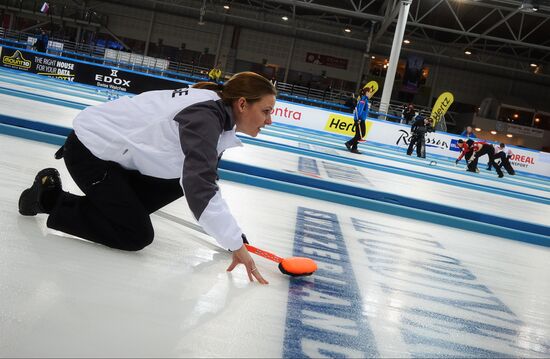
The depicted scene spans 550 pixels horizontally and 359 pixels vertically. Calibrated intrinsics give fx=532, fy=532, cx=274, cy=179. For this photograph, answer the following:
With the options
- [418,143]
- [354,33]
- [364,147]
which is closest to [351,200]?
[364,147]

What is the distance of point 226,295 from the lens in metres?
1.60

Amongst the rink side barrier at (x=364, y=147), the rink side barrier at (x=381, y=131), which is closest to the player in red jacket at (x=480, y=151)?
the rink side barrier at (x=364, y=147)

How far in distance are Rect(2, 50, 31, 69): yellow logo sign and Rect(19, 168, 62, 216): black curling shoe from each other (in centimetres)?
1483

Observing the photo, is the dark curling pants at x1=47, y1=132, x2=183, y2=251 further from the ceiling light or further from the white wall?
the white wall

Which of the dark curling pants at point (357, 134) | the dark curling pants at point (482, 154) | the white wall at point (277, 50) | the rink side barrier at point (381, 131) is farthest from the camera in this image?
the white wall at point (277, 50)

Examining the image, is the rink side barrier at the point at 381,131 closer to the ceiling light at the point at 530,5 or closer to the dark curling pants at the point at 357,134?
the ceiling light at the point at 530,5

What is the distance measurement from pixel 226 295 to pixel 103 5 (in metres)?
30.3

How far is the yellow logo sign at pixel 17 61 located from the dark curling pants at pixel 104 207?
49.2ft

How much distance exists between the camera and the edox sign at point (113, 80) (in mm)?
14188

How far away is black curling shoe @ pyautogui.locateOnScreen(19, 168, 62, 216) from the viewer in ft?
6.45

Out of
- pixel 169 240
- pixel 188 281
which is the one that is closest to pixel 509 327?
pixel 188 281

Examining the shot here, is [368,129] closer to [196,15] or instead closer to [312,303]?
[312,303]

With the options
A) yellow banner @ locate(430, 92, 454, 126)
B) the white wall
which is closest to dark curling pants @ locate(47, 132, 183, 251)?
yellow banner @ locate(430, 92, 454, 126)

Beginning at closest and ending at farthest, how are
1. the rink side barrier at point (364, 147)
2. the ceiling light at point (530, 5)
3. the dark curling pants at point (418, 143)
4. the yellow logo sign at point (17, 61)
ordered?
1. the rink side barrier at point (364, 147)
2. the dark curling pants at point (418, 143)
3. the yellow logo sign at point (17, 61)
4. the ceiling light at point (530, 5)
